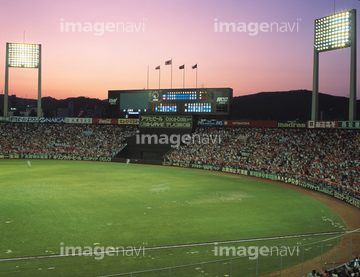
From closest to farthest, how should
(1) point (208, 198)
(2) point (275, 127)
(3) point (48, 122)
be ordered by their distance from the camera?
(1) point (208, 198), (2) point (275, 127), (3) point (48, 122)

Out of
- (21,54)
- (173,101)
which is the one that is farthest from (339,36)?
(21,54)

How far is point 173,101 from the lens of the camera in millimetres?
50125

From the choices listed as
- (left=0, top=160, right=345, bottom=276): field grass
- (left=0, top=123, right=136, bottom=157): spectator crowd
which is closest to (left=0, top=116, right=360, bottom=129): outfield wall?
(left=0, top=123, right=136, bottom=157): spectator crowd

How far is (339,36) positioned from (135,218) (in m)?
31.6

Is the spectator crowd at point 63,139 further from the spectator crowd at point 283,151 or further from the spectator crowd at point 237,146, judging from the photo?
the spectator crowd at point 283,151

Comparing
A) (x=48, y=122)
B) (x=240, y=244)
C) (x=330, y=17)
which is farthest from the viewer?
(x=48, y=122)

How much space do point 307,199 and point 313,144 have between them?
52.8 feet

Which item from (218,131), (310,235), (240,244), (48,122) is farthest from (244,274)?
(48,122)

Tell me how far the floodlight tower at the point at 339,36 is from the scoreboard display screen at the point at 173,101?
1363 cm

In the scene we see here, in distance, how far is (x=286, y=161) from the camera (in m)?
37.7

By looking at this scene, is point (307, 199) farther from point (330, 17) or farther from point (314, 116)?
point (330, 17)

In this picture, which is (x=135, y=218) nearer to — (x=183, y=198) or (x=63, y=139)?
(x=183, y=198)

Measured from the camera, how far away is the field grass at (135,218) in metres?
12.6

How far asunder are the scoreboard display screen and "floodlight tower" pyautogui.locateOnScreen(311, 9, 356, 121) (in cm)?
1363
